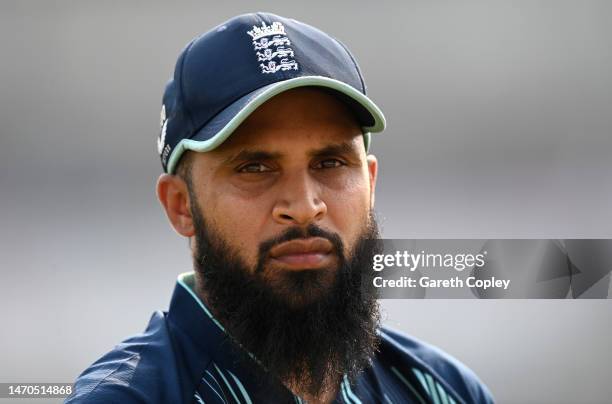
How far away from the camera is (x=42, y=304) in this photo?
310 cm

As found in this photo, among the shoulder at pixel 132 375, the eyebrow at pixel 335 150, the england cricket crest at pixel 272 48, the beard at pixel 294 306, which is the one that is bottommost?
the shoulder at pixel 132 375

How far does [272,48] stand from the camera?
4.48 feet

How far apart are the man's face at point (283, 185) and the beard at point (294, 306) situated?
0.4 inches

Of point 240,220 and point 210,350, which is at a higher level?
point 240,220

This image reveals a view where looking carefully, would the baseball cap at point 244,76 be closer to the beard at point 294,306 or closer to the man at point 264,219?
the man at point 264,219

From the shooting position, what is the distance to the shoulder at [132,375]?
121 cm

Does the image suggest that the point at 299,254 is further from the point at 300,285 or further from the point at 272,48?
the point at 272,48

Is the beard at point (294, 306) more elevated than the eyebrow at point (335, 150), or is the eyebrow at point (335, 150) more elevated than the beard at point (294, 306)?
the eyebrow at point (335, 150)

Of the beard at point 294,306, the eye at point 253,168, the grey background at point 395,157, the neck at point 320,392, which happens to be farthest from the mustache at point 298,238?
the grey background at point 395,157

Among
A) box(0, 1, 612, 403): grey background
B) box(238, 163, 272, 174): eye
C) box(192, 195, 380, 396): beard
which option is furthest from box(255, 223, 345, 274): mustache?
box(0, 1, 612, 403): grey background

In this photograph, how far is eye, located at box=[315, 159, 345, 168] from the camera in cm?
138

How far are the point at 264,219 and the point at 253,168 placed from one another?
9cm

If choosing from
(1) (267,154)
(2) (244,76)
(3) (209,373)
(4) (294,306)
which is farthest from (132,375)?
(2) (244,76)

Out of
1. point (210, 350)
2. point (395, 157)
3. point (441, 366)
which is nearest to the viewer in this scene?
point (210, 350)
